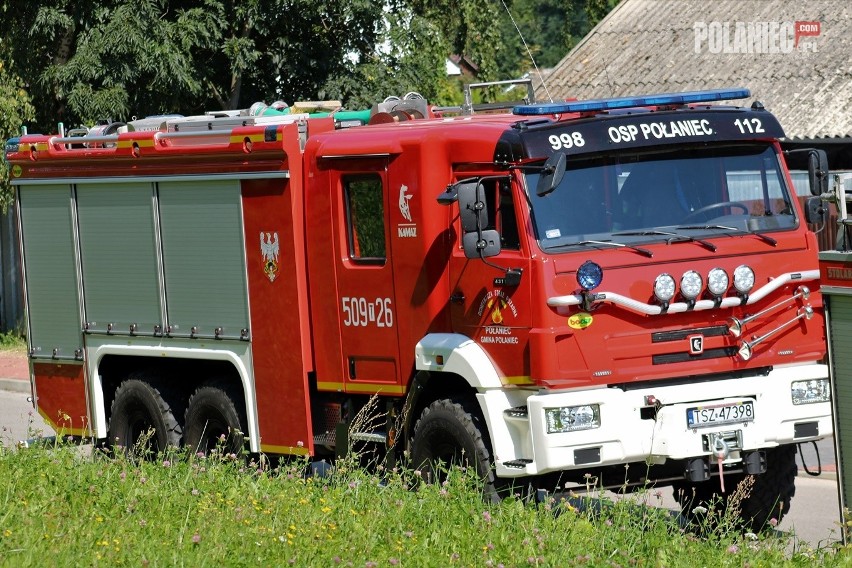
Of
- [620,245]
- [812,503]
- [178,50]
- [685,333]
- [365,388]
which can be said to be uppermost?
[178,50]

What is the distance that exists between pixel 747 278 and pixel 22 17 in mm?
14670

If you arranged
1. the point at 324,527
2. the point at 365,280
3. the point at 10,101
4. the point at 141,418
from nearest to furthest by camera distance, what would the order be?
the point at 324,527 → the point at 365,280 → the point at 141,418 → the point at 10,101

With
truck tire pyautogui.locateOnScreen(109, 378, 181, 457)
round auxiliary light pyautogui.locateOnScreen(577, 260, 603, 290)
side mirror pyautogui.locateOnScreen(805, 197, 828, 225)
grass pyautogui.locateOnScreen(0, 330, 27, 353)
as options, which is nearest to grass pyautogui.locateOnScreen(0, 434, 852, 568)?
round auxiliary light pyautogui.locateOnScreen(577, 260, 603, 290)

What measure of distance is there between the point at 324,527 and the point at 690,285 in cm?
267

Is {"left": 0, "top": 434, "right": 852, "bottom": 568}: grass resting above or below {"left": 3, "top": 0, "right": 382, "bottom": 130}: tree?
below

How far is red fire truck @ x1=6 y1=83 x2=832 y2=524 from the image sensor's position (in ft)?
28.6

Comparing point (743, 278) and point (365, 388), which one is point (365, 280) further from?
point (743, 278)

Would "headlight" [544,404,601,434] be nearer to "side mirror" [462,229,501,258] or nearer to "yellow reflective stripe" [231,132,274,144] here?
"side mirror" [462,229,501,258]

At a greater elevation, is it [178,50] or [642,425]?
[178,50]

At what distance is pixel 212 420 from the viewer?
11.5 meters

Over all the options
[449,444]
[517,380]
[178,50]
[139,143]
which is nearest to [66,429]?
[139,143]

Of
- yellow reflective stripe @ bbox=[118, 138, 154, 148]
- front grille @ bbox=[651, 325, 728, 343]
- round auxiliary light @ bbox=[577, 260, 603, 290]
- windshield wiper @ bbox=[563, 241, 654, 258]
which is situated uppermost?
yellow reflective stripe @ bbox=[118, 138, 154, 148]

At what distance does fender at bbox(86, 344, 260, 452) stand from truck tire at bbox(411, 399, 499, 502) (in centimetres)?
181

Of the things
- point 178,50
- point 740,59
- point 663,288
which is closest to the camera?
point 663,288
